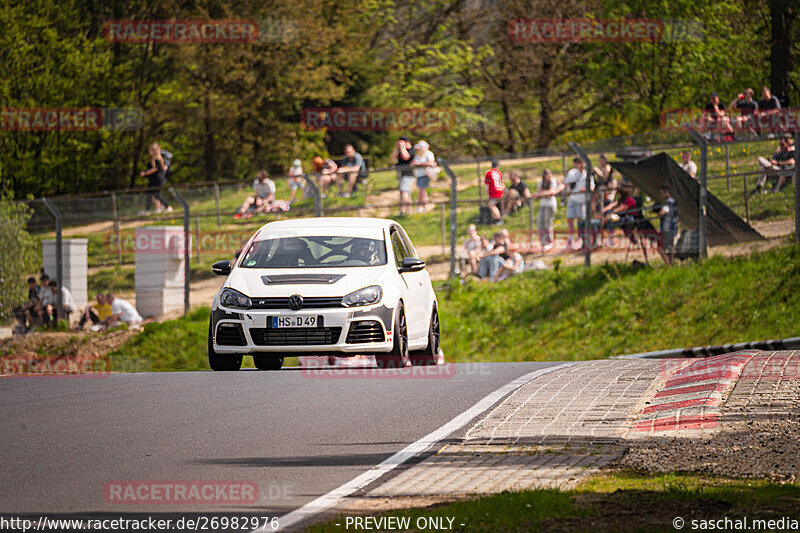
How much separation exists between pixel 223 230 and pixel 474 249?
18.2 ft

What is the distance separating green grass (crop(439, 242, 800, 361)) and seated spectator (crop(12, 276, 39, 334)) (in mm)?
8471

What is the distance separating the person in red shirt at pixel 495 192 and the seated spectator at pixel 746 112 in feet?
16.8

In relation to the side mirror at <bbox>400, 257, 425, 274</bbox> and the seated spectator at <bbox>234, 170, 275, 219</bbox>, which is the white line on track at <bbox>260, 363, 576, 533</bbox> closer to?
the side mirror at <bbox>400, 257, 425, 274</bbox>

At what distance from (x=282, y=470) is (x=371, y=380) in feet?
18.9

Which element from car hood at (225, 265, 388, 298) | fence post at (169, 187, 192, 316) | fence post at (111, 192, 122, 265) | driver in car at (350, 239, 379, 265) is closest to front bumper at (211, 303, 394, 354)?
car hood at (225, 265, 388, 298)

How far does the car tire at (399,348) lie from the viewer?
1359cm

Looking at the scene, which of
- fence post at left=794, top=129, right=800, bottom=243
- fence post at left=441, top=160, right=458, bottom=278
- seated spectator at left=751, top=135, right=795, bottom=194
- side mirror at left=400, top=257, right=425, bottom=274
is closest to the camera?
side mirror at left=400, top=257, right=425, bottom=274

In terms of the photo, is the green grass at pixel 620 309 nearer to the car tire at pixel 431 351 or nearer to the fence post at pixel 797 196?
the fence post at pixel 797 196

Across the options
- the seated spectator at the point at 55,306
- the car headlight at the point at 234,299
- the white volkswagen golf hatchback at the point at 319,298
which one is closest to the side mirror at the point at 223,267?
the white volkswagen golf hatchback at the point at 319,298

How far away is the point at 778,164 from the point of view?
74.0ft

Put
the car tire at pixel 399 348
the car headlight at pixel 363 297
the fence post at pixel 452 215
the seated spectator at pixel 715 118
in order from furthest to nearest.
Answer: the seated spectator at pixel 715 118 → the fence post at pixel 452 215 → the car tire at pixel 399 348 → the car headlight at pixel 363 297

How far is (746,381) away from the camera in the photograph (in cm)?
1174

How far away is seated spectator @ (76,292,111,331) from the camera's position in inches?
1014

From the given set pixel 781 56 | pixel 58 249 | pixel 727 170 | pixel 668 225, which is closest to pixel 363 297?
pixel 668 225
